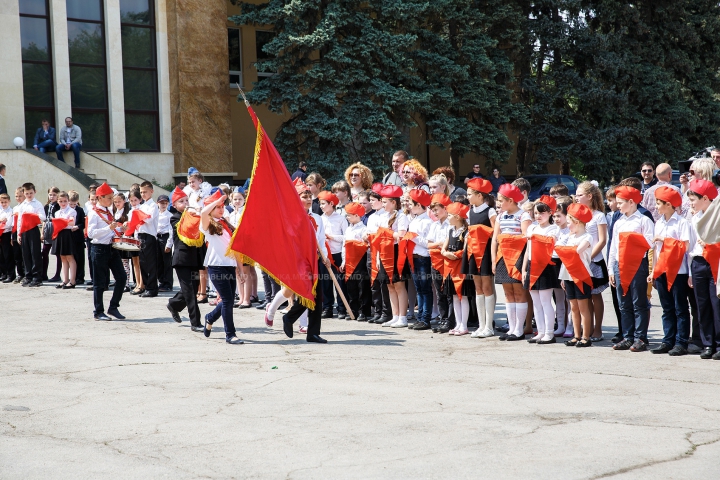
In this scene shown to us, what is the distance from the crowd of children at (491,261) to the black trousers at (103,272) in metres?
0.02

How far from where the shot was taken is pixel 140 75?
2794 cm

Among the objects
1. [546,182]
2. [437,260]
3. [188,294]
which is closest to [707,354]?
[437,260]

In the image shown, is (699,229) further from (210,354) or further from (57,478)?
(57,478)

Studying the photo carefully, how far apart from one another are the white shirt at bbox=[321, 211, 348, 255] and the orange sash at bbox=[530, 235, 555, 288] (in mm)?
3217

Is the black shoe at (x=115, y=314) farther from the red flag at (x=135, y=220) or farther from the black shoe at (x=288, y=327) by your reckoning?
the black shoe at (x=288, y=327)

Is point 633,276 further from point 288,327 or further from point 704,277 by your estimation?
point 288,327

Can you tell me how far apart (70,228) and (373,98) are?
A: 44.1 ft

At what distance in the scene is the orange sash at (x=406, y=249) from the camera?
35.0ft

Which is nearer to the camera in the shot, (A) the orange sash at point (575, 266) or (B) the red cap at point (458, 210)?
(A) the orange sash at point (575, 266)

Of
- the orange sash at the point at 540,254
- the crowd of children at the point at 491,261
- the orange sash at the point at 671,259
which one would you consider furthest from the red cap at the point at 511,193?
the orange sash at the point at 671,259

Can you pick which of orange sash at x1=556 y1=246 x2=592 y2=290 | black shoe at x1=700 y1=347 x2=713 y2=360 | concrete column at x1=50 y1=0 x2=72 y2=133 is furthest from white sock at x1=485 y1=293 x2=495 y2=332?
concrete column at x1=50 y1=0 x2=72 y2=133

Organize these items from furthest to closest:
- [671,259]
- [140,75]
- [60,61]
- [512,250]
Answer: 1. [140,75]
2. [60,61]
3. [512,250]
4. [671,259]

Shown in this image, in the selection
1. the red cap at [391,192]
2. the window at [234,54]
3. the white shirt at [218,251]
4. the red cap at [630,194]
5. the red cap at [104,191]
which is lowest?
the white shirt at [218,251]

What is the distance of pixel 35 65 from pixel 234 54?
8.70 meters
